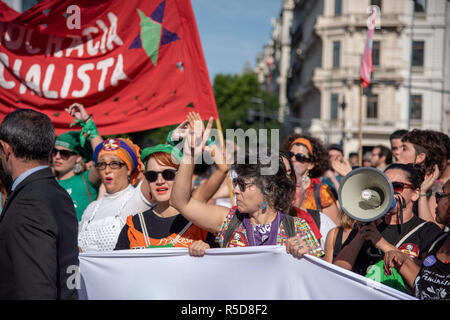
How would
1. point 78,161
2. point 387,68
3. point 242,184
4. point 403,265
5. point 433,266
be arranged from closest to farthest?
point 433,266 < point 403,265 < point 242,184 < point 78,161 < point 387,68

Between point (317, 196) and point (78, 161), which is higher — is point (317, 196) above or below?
below

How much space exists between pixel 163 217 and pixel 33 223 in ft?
4.16

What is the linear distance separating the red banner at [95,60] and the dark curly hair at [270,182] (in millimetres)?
1553

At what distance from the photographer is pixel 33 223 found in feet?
7.32

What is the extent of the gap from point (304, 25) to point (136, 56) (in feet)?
157

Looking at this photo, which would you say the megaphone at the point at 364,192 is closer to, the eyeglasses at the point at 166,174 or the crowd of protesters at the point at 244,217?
the crowd of protesters at the point at 244,217

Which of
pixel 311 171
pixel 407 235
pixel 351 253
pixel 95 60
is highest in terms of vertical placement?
pixel 95 60

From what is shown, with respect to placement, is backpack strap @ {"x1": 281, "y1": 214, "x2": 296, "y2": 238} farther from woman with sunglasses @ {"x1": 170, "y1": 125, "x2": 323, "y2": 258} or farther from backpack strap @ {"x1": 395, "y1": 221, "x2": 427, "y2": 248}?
backpack strap @ {"x1": 395, "y1": 221, "x2": 427, "y2": 248}

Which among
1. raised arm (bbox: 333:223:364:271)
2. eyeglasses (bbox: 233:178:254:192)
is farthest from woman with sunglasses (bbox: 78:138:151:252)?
raised arm (bbox: 333:223:364:271)

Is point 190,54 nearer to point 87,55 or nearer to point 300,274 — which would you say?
point 87,55

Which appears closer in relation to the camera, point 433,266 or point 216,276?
point 433,266

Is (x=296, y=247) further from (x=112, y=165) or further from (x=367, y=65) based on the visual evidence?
(x=367, y=65)

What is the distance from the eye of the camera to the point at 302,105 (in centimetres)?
5031

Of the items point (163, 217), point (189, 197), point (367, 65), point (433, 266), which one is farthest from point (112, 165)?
point (367, 65)
